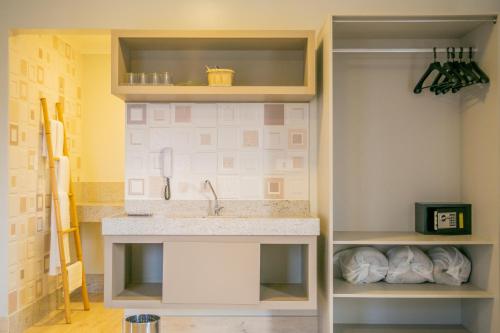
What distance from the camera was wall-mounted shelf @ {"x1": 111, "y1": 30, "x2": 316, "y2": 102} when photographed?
324 cm

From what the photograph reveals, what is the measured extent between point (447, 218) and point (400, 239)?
0.37 metres

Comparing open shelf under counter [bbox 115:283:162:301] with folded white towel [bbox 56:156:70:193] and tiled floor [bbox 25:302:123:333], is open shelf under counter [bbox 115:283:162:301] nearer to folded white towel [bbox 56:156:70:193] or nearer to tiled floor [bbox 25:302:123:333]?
tiled floor [bbox 25:302:123:333]

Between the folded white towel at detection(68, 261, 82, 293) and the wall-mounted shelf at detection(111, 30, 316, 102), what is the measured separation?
6.50 feet

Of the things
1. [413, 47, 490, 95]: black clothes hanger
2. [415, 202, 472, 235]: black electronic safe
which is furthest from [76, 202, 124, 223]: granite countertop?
[413, 47, 490, 95]: black clothes hanger

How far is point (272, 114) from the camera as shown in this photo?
11.8ft

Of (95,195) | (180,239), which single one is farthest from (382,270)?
(95,195)

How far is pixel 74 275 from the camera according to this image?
4.80 metres

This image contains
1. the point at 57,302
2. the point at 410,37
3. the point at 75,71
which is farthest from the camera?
the point at 75,71

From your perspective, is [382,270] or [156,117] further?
[156,117]

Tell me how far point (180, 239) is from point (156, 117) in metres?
0.92

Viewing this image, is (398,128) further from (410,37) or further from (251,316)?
(251,316)

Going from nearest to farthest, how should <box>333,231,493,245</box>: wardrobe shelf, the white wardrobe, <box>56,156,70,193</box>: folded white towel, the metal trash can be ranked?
the metal trash can < <box>333,231,493,245</box>: wardrobe shelf < the white wardrobe < <box>56,156,70,193</box>: folded white towel

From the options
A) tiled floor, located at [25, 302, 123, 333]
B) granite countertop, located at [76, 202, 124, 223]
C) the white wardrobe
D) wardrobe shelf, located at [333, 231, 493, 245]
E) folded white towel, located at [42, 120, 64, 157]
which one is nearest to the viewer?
wardrobe shelf, located at [333, 231, 493, 245]

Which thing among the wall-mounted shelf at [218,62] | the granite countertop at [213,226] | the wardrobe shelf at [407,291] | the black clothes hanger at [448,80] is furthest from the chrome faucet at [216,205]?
the black clothes hanger at [448,80]
